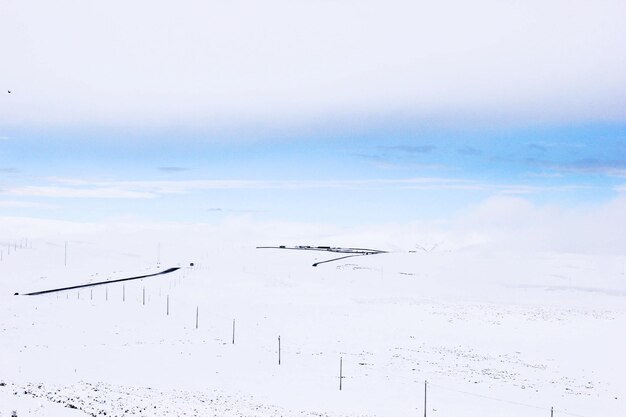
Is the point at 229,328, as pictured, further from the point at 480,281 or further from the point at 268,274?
the point at 480,281

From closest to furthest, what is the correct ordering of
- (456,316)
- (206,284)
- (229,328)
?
(229,328) → (456,316) → (206,284)

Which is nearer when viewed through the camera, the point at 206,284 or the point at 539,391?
the point at 539,391

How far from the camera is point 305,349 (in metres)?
45.1

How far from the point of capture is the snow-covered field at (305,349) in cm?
3091

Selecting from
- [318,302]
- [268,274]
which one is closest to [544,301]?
[318,302]

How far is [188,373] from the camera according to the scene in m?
36.6

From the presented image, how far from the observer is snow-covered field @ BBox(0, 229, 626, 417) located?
101ft

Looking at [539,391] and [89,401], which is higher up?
[89,401]

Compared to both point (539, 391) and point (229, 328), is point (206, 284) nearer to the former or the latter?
point (229, 328)

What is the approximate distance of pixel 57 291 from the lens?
7150 centimetres

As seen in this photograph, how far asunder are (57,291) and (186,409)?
172 feet

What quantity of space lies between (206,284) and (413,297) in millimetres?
29850

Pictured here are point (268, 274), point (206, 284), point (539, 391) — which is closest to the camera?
point (539, 391)

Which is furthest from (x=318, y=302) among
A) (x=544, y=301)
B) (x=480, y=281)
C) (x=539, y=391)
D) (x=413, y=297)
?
(x=480, y=281)
